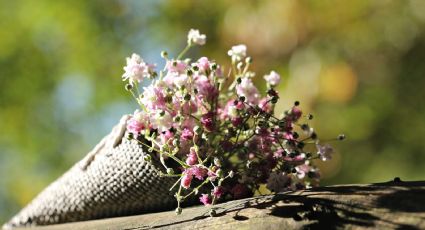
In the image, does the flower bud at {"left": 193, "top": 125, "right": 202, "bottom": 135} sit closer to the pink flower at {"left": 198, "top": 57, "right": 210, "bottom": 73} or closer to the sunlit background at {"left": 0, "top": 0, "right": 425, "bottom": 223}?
the pink flower at {"left": 198, "top": 57, "right": 210, "bottom": 73}

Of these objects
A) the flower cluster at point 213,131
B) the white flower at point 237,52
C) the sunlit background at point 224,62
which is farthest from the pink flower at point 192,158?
the sunlit background at point 224,62

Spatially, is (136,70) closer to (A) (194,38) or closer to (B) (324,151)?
(A) (194,38)

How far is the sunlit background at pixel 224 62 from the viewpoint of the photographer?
5719 millimetres

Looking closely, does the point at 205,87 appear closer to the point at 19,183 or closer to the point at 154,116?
the point at 154,116

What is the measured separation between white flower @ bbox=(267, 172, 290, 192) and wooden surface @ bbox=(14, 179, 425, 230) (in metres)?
0.16

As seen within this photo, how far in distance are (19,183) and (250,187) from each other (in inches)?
227

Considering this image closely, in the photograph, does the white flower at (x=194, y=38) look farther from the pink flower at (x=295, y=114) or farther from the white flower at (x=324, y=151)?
the white flower at (x=324, y=151)

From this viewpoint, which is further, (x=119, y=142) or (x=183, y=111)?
(x=119, y=142)

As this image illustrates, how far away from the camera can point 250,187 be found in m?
1.57

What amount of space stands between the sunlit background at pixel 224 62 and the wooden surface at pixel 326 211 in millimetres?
4020

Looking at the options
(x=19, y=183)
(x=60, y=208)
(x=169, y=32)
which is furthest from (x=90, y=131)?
(x=60, y=208)

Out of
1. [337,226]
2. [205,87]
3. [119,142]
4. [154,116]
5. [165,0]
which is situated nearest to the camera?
[337,226]

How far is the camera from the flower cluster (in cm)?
147

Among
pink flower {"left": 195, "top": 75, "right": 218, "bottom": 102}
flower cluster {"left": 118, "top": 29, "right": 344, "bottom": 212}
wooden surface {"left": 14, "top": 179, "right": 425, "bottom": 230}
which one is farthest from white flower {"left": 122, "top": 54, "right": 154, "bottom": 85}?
wooden surface {"left": 14, "top": 179, "right": 425, "bottom": 230}
